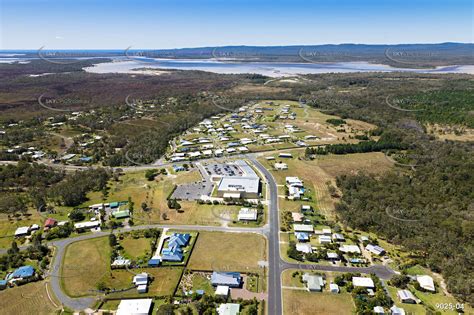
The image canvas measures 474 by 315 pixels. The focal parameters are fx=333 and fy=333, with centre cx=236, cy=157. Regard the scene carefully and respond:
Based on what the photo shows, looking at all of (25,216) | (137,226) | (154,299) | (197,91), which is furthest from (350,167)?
(197,91)

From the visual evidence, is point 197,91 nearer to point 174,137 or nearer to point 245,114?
point 245,114

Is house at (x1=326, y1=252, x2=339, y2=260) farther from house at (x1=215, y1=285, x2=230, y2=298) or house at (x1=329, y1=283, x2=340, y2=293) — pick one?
house at (x1=215, y1=285, x2=230, y2=298)

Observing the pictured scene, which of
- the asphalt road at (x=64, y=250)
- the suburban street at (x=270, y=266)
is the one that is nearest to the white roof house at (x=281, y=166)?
the suburban street at (x=270, y=266)

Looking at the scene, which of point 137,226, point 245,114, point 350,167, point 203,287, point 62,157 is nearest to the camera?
point 203,287

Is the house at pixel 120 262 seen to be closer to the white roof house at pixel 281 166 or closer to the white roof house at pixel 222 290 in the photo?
the white roof house at pixel 222 290

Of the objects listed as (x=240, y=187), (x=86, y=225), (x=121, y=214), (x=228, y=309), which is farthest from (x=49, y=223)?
(x=228, y=309)

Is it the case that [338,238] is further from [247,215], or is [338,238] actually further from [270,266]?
[247,215]
